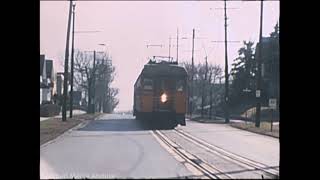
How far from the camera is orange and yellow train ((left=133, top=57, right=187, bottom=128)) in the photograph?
95.5ft

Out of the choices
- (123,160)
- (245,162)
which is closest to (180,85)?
(245,162)

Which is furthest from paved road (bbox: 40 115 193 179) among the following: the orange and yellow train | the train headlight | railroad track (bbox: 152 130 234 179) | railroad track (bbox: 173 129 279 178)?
the train headlight

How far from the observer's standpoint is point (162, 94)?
3141 cm

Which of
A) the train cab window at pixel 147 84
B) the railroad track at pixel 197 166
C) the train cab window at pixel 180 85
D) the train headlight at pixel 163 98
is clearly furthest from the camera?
the train headlight at pixel 163 98

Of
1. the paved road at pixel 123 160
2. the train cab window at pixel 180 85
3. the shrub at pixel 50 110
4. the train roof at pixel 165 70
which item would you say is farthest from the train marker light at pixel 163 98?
the shrub at pixel 50 110

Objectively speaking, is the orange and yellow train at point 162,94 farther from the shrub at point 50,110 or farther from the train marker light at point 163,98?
the shrub at point 50,110

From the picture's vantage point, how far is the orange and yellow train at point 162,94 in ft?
95.5

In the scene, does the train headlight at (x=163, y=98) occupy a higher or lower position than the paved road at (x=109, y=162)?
higher

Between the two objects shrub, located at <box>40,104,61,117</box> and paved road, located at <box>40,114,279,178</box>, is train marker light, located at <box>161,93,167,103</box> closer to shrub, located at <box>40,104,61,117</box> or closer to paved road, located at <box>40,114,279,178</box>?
paved road, located at <box>40,114,279,178</box>

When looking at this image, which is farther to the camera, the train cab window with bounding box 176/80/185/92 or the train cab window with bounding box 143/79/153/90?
the train cab window with bounding box 176/80/185/92

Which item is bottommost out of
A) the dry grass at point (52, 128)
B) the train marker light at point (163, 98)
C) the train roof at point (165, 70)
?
the dry grass at point (52, 128)
